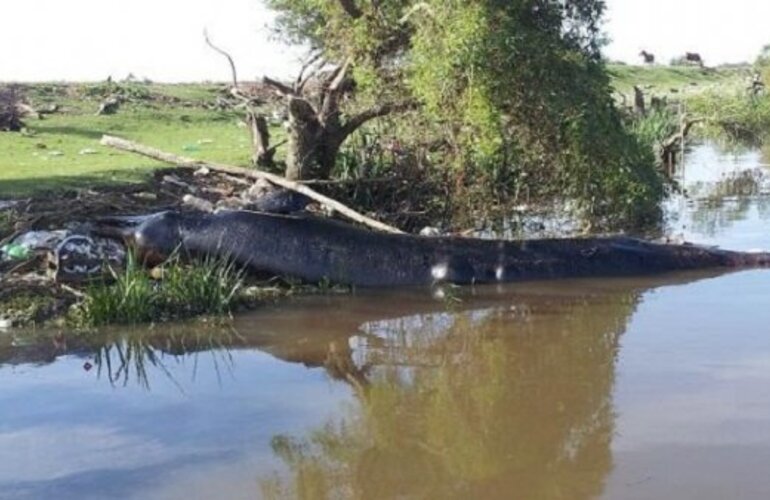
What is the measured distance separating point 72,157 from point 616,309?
10223 mm

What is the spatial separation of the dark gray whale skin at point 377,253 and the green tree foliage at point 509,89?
1.68 meters

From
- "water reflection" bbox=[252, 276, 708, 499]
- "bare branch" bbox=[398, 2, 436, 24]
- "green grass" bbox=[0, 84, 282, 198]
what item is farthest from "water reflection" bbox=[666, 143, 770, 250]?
"green grass" bbox=[0, 84, 282, 198]

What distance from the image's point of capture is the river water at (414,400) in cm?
461

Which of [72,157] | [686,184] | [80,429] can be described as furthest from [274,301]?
[686,184]

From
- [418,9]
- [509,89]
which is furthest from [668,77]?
[509,89]

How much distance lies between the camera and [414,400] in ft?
19.3

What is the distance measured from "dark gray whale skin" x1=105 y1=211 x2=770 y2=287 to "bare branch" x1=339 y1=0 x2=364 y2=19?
3351 millimetres

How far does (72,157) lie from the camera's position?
622 inches

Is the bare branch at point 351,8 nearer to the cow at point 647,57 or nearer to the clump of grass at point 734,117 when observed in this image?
the clump of grass at point 734,117

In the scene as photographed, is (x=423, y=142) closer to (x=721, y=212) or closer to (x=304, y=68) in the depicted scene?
(x=304, y=68)

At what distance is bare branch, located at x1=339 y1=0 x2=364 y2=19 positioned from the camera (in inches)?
484

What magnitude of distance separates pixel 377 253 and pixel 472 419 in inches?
180

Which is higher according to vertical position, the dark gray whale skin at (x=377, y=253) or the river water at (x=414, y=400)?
the dark gray whale skin at (x=377, y=253)

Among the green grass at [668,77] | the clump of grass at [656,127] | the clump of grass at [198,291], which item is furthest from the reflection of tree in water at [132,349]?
the green grass at [668,77]
